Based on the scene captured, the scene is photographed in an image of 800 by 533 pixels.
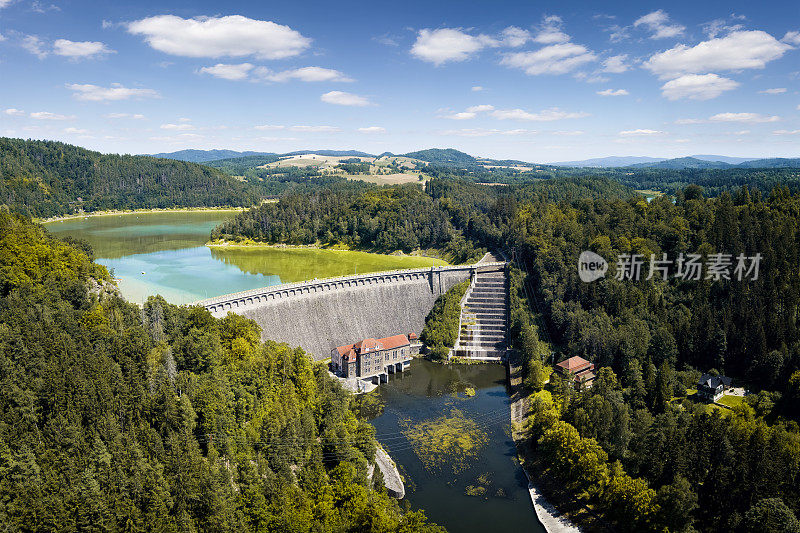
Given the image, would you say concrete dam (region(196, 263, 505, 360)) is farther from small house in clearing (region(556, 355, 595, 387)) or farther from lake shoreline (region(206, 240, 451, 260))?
lake shoreline (region(206, 240, 451, 260))

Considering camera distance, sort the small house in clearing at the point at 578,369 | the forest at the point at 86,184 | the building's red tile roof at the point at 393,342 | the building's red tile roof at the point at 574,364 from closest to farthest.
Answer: the small house in clearing at the point at 578,369
the building's red tile roof at the point at 574,364
the building's red tile roof at the point at 393,342
the forest at the point at 86,184

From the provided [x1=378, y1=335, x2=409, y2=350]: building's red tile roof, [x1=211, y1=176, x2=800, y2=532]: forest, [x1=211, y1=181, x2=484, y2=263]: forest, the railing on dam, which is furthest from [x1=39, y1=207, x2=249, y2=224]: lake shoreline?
[x1=378, y1=335, x2=409, y2=350]: building's red tile roof

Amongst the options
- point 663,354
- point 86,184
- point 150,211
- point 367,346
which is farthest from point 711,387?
point 86,184

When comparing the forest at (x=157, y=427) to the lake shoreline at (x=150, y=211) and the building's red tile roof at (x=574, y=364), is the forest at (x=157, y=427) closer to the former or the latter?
the building's red tile roof at (x=574, y=364)

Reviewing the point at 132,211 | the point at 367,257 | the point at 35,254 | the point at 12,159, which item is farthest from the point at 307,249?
the point at 12,159

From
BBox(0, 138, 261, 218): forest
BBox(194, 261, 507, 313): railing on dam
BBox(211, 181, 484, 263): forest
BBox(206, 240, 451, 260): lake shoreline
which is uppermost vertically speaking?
BBox(0, 138, 261, 218): forest

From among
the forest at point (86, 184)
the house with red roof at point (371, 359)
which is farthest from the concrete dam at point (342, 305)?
the forest at point (86, 184)
